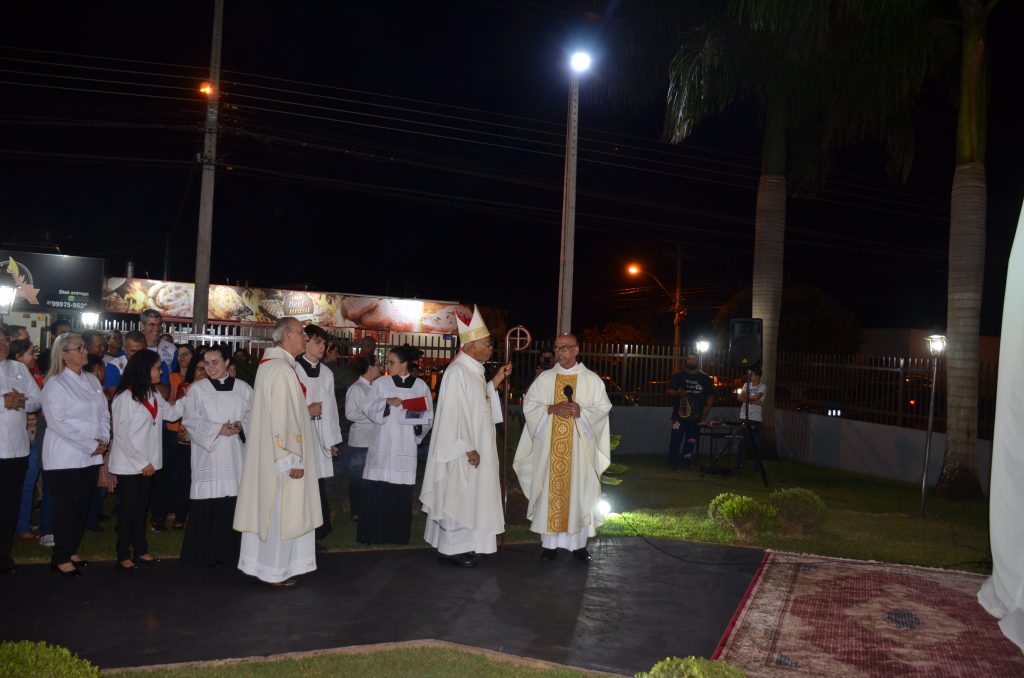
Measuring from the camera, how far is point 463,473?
7.45 meters

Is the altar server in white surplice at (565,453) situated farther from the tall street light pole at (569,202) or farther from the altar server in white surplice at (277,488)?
the tall street light pole at (569,202)

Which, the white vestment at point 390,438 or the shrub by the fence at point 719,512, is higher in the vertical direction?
the white vestment at point 390,438

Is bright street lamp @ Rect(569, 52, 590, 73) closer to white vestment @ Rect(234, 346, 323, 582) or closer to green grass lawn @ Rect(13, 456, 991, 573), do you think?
green grass lawn @ Rect(13, 456, 991, 573)

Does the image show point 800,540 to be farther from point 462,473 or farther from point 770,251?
point 770,251

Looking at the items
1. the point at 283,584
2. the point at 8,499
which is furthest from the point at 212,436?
the point at 8,499

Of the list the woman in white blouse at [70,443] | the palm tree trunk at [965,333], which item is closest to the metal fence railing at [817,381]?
the palm tree trunk at [965,333]

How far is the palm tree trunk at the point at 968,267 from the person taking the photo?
11.9m

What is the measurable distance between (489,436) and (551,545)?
1133mm

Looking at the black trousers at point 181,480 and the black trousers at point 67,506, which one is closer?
the black trousers at point 67,506

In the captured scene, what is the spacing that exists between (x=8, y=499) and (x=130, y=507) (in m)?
0.86

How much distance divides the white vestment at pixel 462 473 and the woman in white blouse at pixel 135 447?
7.36 feet

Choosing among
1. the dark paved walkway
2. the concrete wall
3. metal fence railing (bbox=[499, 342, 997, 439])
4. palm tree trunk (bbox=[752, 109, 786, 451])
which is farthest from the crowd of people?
palm tree trunk (bbox=[752, 109, 786, 451])

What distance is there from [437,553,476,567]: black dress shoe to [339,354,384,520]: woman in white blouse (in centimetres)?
130

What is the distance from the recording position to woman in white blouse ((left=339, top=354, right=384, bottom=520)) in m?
8.73
